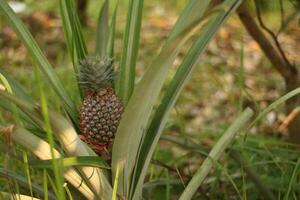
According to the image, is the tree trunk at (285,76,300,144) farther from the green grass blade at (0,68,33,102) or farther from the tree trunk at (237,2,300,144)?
the green grass blade at (0,68,33,102)

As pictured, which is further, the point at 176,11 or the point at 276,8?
the point at 176,11

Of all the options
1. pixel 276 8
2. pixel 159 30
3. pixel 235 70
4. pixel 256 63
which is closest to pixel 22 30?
pixel 276 8

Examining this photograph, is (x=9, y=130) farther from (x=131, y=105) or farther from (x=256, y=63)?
(x=256, y=63)

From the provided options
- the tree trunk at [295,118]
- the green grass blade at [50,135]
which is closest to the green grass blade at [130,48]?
the green grass blade at [50,135]

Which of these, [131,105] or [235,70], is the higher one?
[131,105]

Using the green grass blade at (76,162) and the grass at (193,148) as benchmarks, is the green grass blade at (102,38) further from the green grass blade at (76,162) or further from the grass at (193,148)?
the green grass blade at (76,162)

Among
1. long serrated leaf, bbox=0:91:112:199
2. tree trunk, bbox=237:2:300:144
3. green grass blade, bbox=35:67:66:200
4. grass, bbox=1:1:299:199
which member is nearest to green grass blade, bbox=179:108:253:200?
grass, bbox=1:1:299:199

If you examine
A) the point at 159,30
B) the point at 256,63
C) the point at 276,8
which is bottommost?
the point at 256,63

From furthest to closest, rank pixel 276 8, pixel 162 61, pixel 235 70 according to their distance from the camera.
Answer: pixel 235 70, pixel 276 8, pixel 162 61
